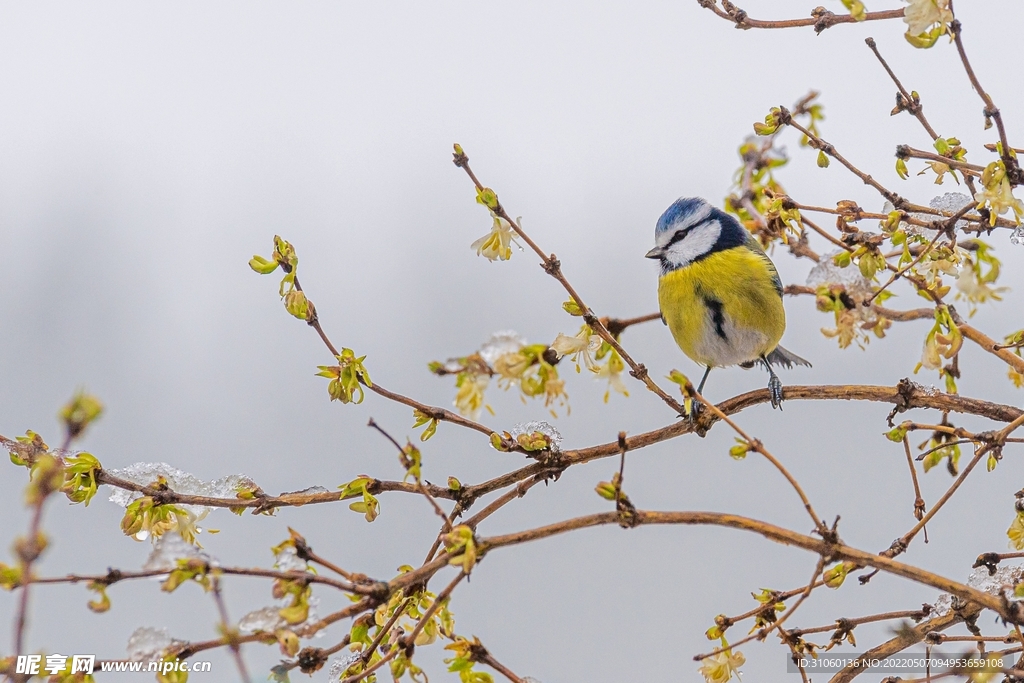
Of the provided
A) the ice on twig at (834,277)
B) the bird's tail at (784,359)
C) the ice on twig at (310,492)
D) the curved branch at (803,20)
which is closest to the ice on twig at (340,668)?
the ice on twig at (310,492)

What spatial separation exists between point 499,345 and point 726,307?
0.35 metres

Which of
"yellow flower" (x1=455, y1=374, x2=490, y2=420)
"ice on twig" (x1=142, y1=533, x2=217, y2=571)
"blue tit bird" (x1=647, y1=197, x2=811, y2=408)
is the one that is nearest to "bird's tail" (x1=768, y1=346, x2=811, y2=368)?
"blue tit bird" (x1=647, y1=197, x2=811, y2=408)

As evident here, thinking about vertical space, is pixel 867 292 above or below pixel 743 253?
below

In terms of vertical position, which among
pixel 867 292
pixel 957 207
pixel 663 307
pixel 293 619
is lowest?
pixel 293 619

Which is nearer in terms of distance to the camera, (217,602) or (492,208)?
(217,602)

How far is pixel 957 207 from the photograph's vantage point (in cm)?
52

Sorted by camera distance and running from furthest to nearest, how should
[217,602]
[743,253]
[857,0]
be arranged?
[743,253]
[857,0]
[217,602]

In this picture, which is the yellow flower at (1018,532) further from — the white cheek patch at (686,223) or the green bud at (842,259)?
the white cheek patch at (686,223)

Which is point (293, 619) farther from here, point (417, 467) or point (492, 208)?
point (492, 208)

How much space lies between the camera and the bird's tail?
82 centimetres

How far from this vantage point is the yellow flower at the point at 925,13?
0.41 metres

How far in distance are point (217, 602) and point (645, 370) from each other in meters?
0.25

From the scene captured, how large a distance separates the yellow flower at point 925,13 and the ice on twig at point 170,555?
410 millimetres

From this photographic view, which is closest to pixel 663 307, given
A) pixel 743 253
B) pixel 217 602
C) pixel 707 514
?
pixel 743 253
